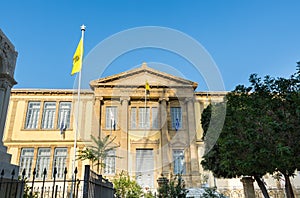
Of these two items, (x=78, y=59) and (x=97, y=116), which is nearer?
(x=78, y=59)

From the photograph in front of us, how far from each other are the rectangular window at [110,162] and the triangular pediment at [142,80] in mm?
6016

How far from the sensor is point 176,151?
784 inches

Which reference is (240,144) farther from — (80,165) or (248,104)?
(80,165)

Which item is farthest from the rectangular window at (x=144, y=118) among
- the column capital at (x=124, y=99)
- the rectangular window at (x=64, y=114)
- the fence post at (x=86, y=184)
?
the fence post at (x=86, y=184)

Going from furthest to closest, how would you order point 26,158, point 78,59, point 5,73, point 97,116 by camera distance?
point 97,116 < point 26,158 < point 78,59 < point 5,73

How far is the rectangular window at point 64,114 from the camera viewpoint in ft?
67.2

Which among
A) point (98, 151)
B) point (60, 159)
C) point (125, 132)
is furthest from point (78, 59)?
point (60, 159)

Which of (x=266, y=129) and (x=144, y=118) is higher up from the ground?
(x=144, y=118)

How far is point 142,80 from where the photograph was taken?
21.4 m

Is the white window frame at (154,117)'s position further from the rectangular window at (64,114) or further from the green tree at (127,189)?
the rectangular window at (64,114)

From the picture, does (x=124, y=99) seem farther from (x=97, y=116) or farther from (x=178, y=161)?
(x=178, y=161)

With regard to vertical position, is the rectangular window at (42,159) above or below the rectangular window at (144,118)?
below

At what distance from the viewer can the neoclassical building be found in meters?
19.0

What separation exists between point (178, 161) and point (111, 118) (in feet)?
22.1
